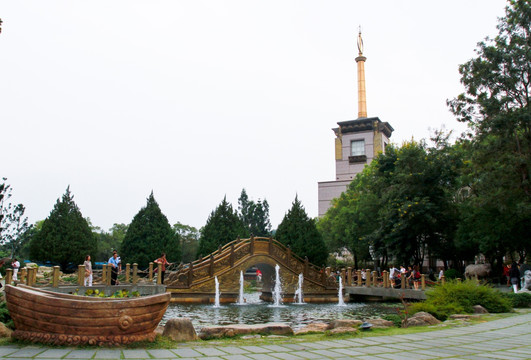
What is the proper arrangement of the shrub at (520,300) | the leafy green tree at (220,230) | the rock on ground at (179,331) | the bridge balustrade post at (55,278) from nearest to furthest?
the rock on ground at (179,331)
the shrub at (520,300)
the bridge balustrade post at (55,278)
the leafy green tree at (220,230)

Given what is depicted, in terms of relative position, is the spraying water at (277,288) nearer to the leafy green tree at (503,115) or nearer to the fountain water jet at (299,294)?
the fountain water jet at (299,294)

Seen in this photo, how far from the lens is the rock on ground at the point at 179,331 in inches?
286

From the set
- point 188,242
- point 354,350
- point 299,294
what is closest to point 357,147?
point 188,242

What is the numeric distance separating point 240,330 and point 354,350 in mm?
2780

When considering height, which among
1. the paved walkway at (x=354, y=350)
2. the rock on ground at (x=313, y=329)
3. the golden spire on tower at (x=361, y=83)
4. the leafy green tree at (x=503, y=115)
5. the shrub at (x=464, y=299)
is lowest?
the rock on ground at (x=313, y=329)

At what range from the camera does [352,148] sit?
59.7 m

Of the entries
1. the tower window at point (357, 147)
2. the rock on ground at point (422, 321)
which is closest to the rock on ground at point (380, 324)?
the rock on ground at point (422, 321)

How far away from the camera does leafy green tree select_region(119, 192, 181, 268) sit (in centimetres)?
3747

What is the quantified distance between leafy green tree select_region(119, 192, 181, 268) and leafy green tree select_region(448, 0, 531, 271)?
25.8m

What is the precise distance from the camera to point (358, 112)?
62.0 m

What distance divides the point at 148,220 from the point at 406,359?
3543cm

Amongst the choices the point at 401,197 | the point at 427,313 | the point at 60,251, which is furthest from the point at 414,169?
the point at 60,251

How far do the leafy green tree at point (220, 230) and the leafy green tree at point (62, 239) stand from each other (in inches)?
400

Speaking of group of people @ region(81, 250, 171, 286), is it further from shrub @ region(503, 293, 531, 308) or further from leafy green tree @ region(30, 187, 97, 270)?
shrub @ region(503, 293, 531, 308)
